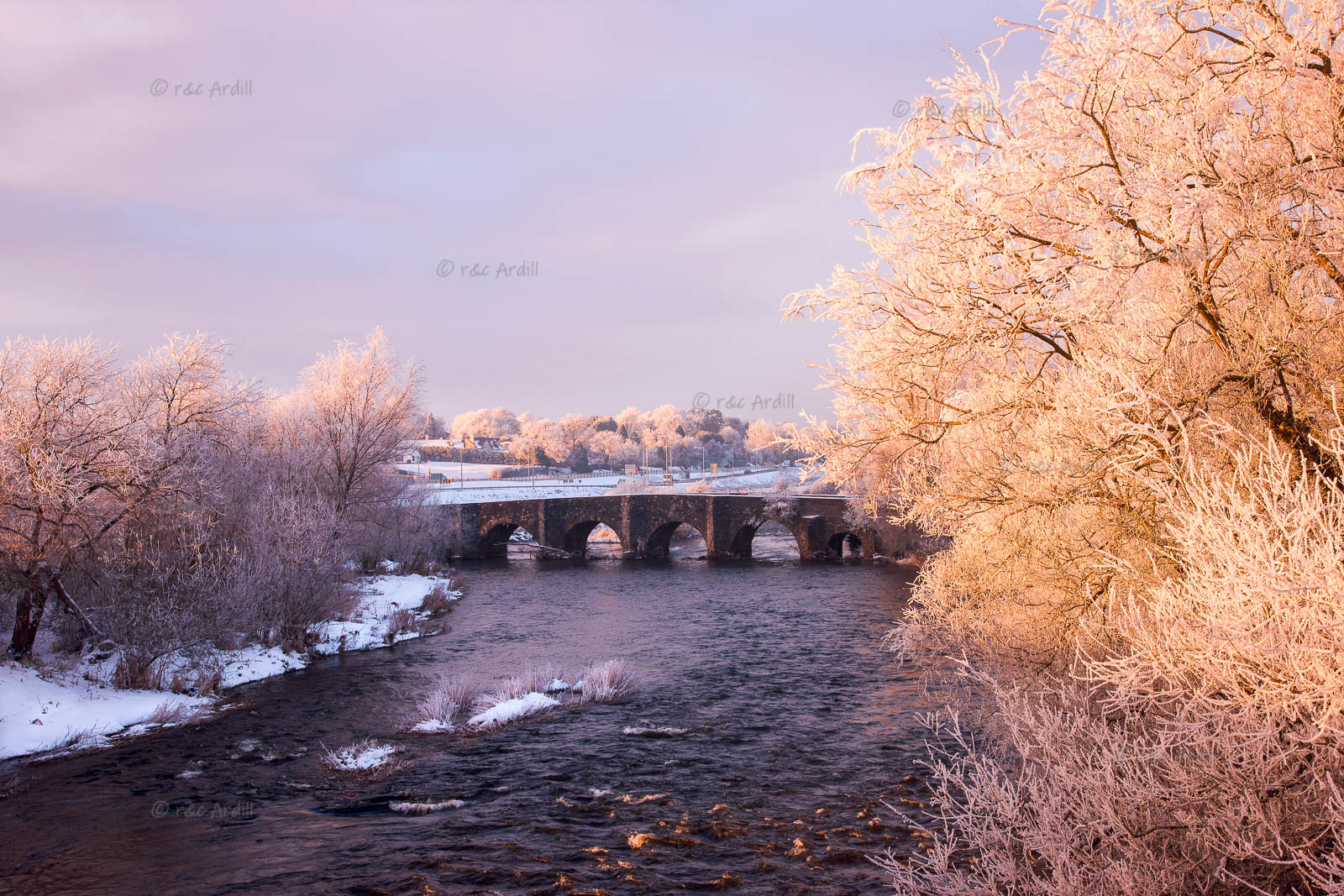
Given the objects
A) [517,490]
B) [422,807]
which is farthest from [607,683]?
[517,490]

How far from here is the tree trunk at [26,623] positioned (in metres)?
15.2

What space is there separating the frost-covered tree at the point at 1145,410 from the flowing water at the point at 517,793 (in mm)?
2422

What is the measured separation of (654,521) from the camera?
46.4 metres

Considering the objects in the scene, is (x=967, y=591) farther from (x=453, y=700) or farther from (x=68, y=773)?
(x=68, y=773)

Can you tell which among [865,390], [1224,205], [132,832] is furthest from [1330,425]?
[132,832]

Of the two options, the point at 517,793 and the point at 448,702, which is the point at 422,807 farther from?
the point at 448,702

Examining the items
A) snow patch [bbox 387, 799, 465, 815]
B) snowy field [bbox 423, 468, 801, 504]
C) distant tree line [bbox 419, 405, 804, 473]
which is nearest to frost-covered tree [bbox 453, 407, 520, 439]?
distant tree line [bbox 419, 405, 804, 473]

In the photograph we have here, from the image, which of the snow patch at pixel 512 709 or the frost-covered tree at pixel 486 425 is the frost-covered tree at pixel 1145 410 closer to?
the snow patch at pixel 512 709

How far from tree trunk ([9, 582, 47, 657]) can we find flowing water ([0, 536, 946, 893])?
11.7ft

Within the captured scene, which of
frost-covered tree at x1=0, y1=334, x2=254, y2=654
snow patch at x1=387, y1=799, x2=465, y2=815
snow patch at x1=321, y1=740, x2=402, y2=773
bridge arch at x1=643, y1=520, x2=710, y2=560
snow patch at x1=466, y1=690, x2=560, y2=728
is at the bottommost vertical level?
bridge arch at x1=643, y1=520, x2=710, y2=560

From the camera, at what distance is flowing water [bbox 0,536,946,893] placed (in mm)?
8906

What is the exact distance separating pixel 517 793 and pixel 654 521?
35123 mm

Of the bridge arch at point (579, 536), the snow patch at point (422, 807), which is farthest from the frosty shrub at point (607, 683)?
the bridge arch at point (579, 536)

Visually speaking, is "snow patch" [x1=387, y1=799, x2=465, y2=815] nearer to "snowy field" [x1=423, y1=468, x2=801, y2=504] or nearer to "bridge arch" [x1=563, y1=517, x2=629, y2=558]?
"snowy field" [x1=423, y1=468, x2=801, y2=504]
